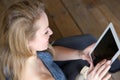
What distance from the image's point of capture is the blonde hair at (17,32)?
914mm

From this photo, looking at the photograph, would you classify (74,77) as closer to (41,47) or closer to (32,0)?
(41,47)

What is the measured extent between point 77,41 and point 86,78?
360 mm

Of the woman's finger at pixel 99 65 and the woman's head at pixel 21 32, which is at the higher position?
the woman's head at pixel 21 32

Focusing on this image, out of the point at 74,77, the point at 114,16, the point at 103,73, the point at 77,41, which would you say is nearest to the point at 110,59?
the point at 103,73

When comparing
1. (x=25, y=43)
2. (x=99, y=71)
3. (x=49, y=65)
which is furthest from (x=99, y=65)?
(x=25, y=43)

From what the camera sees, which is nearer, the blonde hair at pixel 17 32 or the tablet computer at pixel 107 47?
the blonde hair at pixel 17 32

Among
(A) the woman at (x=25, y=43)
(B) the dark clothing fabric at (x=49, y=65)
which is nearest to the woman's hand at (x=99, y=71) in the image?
(A) the woman at (x=25, y=43)

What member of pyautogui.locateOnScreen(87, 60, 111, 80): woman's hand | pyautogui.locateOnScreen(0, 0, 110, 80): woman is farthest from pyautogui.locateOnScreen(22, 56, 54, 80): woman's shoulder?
pyautogui.locateOnScreen(87, 60, 111, 80): woman's hand

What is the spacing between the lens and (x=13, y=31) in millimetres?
910

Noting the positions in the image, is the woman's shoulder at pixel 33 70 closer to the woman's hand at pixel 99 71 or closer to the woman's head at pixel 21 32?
the woman's head at pixel 21 32

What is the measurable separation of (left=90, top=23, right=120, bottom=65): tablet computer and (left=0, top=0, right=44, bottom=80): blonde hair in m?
0.29

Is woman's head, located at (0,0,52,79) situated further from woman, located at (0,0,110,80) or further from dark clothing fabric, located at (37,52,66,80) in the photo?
dark clothing fabric, located at (37,52,66,80)

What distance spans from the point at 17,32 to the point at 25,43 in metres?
0.05

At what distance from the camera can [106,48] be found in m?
1.14
